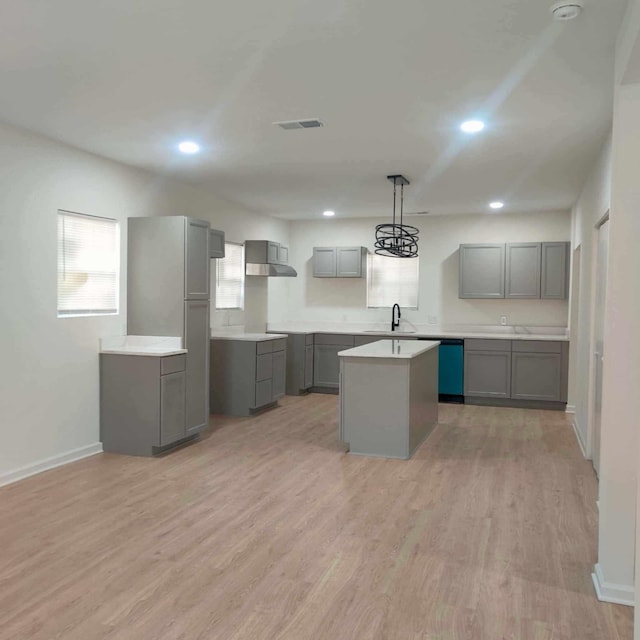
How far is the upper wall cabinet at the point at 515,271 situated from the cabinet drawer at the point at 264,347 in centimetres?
283

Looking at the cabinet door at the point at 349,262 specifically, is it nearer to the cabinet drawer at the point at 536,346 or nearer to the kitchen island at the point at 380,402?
the cabinet drawer at the point at 536,346

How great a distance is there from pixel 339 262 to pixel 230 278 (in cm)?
191

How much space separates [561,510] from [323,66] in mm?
3159

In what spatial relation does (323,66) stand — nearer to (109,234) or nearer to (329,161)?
(329,161)

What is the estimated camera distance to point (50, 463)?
477cm

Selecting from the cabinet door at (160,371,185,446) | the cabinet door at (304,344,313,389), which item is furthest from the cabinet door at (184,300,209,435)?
the cabinet door at (304,344,313,389)

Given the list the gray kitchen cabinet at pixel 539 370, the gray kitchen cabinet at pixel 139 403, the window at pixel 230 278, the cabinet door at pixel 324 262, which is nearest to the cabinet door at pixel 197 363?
the gray kitchen cabinet at pixel 139 403

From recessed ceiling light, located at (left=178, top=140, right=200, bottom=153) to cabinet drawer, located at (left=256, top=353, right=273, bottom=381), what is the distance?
2605mm

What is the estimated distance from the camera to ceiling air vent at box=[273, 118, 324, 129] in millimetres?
4176

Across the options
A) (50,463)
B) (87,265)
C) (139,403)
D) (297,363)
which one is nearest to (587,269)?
(297,363)

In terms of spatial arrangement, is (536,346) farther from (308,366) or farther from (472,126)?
(472,126)

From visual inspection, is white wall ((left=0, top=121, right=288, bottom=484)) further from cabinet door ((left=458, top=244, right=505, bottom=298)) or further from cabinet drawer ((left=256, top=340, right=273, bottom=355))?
cabinet door ((left=458, top=244, right=505, bottom=298))

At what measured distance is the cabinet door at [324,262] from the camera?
8.98 metres

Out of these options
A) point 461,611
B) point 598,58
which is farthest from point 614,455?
point 598,58
